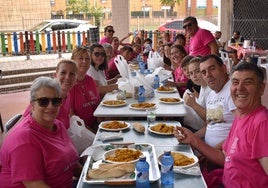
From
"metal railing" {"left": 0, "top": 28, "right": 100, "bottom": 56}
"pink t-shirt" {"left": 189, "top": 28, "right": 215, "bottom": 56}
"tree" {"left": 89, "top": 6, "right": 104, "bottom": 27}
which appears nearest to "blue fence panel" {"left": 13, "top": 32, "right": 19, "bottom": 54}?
"metal railing" {"left": 0, "top": 28, "right": 100, "bottom": 56}

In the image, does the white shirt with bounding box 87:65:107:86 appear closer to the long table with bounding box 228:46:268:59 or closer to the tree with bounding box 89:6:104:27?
the long table with bounding box 228:46:268:59

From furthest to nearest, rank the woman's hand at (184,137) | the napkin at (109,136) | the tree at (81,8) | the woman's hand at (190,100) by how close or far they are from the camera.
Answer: the tree at (81,8)
the woman's hand at (190,100)
the napkin at (109,136)
the woman's hand at (184,137)

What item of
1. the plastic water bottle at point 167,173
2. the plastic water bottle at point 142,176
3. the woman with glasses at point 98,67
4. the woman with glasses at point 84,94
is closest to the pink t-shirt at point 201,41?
the woman with glasses at point 98,67

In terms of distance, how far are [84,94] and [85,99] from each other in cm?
5

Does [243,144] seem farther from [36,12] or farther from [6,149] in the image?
[36,12]

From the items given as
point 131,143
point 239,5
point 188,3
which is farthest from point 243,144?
point 188,3

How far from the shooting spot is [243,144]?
1839 mm

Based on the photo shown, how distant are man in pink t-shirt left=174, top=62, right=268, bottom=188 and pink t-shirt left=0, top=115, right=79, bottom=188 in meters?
0.98

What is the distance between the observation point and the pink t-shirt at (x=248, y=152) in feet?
5.69

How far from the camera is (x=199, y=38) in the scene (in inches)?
213

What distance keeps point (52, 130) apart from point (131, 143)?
0.53 m

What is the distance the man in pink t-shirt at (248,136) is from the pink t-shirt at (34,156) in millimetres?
983

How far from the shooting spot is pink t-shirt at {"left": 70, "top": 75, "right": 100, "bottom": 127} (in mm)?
3275

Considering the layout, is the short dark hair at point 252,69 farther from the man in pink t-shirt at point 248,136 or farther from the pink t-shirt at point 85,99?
the pink t-shirt at point 85,99
